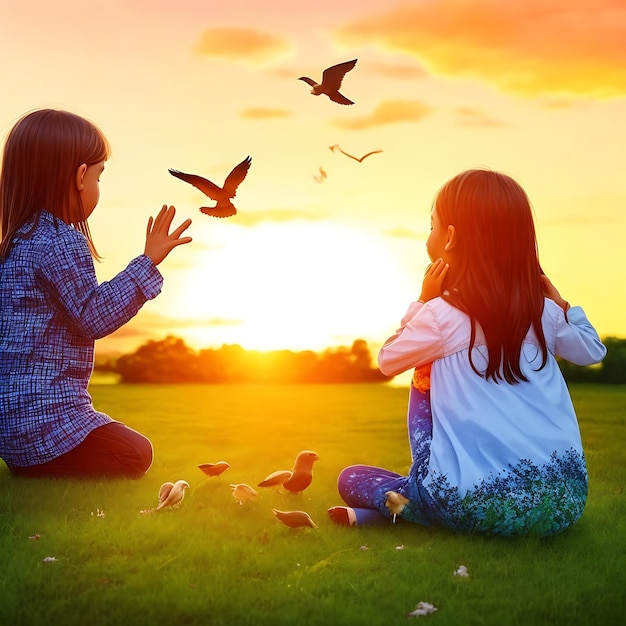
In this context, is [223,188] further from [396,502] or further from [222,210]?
[396,502]

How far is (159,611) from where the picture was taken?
380 cm

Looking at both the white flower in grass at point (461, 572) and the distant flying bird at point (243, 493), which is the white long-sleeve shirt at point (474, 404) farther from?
the distant flying bird at point (243, 493)

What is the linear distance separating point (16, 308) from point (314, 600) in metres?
3.48

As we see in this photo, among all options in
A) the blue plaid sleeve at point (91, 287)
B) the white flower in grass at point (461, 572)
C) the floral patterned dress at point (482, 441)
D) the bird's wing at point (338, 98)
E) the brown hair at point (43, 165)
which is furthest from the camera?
the brown hair at point (43, 165)

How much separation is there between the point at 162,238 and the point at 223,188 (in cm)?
70

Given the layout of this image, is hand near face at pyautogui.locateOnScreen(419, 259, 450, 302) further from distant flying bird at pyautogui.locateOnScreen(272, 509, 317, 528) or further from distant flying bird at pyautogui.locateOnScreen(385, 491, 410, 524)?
distant flying bird at pyautogui.locateOnScreen(272, 509, 317, 528)

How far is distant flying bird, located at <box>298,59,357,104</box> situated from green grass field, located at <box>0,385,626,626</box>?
275cm

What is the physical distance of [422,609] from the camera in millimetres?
3805

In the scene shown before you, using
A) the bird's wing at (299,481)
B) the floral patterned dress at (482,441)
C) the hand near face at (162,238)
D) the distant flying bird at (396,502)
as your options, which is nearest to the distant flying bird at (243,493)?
the bird's wing at (299,481)

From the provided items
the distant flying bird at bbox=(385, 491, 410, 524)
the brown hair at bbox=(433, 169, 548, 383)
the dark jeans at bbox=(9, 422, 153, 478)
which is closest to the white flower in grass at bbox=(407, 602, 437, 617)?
the distant flying bird at bbox=(385, 491, 410, 524)

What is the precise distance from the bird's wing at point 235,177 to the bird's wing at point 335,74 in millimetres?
734

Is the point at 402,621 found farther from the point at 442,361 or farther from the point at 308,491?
the point at 308,491

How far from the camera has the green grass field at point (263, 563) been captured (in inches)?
150

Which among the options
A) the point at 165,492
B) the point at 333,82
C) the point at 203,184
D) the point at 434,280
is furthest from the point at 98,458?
the point at 333,82
